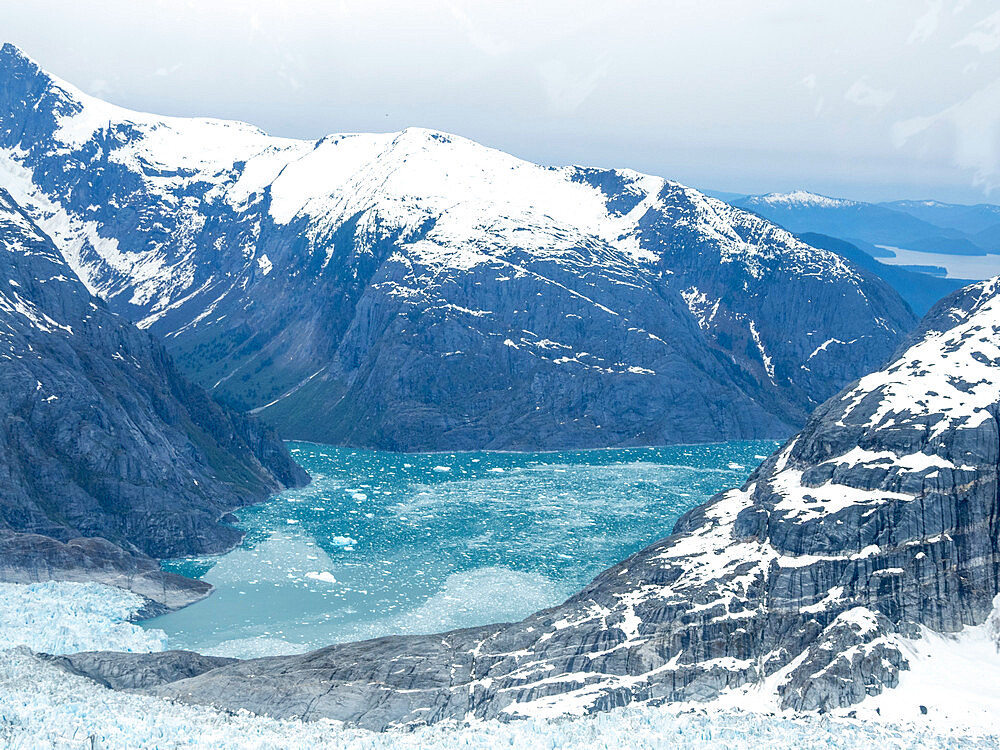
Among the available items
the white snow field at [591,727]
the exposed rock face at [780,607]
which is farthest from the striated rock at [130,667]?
the white snow field at [591,727]

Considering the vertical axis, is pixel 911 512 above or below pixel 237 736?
above

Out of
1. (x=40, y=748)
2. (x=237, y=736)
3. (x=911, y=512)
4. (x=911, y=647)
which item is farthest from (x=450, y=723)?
(x=911, y=512)

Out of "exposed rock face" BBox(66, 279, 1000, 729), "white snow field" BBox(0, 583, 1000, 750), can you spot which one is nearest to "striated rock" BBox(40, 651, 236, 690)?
"exposed rock face" BBox(66, 279, 1000, 729)

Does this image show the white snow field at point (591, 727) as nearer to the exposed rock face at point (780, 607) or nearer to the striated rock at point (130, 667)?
the exposed rock face at point (780, 607)

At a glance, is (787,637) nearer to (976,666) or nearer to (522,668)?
(976,666)

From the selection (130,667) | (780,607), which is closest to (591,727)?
(780,607)

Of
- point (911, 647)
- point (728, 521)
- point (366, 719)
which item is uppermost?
point (728, 521)
